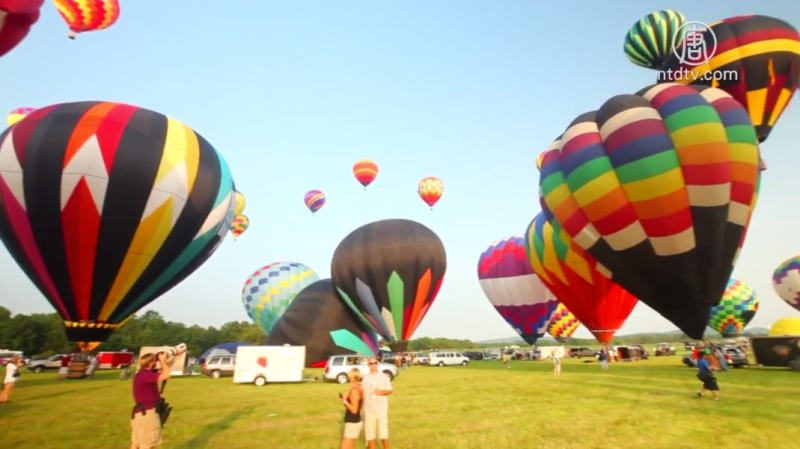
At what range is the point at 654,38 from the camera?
79.8ft

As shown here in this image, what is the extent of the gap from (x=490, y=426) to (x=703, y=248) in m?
12.0

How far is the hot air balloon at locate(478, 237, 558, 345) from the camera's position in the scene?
3584 centimetres

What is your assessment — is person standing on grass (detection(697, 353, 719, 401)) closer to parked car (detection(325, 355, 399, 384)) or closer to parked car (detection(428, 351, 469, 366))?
A: parked car (detection(325, 355, 399, 384))

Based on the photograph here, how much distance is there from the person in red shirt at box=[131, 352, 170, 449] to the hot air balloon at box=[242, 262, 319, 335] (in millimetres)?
37470

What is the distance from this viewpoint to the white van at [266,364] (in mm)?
20078

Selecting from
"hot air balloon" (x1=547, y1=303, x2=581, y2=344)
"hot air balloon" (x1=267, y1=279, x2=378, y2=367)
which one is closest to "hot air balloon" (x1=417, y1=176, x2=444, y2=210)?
"hot air balloon" (x1=267, y1=279, x2=378, y2=367)

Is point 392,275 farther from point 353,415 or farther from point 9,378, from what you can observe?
point 353,415

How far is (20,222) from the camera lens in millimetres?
16781

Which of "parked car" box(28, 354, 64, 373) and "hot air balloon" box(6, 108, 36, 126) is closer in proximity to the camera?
"hot air balloon" box(6, 108, 36, 126)

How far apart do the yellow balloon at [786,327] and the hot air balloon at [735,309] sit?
75.3 feet

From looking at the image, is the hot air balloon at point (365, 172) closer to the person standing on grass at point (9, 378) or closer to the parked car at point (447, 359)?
the parked car at point (447, 359)

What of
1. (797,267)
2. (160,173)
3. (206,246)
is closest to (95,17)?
(160,173)

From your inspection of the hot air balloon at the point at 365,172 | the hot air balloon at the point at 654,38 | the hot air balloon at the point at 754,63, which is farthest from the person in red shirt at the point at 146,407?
the hot air balloon at the point at 365,172

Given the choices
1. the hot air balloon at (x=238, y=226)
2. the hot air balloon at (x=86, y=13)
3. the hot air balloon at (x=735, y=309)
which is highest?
the hot air balloon at (x=86, y=13)
